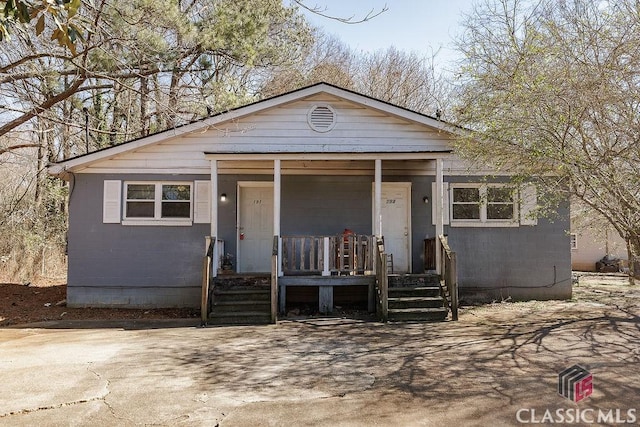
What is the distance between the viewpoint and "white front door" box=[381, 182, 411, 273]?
10.2 m

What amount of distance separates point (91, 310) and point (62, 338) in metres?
2.40

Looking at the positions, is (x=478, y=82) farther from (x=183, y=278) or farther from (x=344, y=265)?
(x=183, y=278)

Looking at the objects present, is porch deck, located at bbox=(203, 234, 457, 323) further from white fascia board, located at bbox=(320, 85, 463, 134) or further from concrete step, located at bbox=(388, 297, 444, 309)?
white fascia board, located at bbox=(320, 85, 463, 134)

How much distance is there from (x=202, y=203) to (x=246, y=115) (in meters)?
2.20

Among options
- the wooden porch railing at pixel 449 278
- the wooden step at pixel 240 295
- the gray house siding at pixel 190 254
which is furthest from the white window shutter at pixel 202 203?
the wooden porch railing at pixel 449 278

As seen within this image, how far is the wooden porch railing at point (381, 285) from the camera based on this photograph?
806 cm

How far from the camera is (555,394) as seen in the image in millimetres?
4188

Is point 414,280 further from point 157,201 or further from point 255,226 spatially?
point 157,201

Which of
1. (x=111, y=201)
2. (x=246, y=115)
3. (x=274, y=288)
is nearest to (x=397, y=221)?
(x=274, y=288)

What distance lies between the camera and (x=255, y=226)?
1031cm

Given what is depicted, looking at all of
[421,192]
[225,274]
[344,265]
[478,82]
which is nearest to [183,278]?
[225,274]

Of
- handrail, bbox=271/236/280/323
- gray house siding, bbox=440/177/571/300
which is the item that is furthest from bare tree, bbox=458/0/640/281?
handrail, bbox=271/236/280/323

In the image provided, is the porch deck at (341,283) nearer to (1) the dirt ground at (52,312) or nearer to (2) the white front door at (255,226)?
(2) the white front door at (255,226)

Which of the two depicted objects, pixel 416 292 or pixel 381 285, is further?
pixel 416 292
